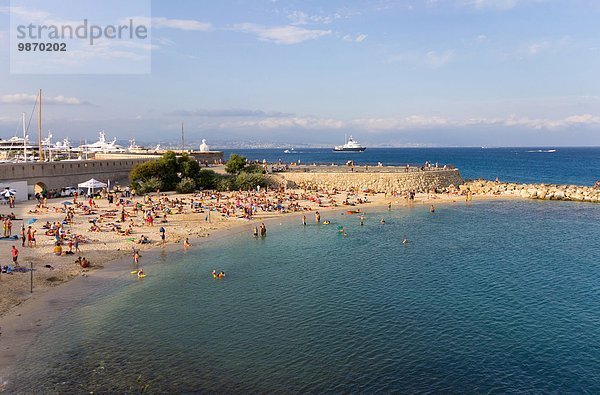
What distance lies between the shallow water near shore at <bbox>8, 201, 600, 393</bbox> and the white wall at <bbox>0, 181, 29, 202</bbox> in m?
24.3

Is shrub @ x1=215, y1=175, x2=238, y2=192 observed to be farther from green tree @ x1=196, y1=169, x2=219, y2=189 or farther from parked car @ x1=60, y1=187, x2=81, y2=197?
parked car @ x1=60, y1=187, x2=81, y2=197

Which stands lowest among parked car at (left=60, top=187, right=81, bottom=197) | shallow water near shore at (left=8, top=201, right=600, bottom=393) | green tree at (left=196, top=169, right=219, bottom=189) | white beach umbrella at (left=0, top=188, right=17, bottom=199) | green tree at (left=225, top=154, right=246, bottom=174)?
shallow water near shore at (left=8, top=201, right=600, bottom=393)

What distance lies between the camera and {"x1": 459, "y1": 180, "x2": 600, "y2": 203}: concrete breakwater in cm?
5802

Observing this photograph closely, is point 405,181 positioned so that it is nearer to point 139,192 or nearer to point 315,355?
point 139,192

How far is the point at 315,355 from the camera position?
16.3 meters

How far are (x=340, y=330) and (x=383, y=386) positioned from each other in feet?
14.0

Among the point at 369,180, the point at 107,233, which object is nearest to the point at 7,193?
the point at 107,233

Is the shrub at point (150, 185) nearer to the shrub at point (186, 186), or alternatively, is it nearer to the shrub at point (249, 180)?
the shrub at point (186, 186)

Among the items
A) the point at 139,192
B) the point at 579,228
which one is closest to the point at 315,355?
the point at 579,228

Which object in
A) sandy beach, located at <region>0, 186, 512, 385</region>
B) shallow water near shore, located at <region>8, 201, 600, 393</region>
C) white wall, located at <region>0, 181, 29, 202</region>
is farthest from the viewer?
white wall, located at <region>0, 181, 29, 202</region>

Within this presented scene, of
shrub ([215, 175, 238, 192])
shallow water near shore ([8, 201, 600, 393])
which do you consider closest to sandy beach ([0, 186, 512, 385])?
Result: shallow water near shore ([8, 201, 600, 393])

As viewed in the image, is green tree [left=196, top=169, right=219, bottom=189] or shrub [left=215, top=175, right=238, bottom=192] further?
shrub [left=215, top=175, right=238, bottom=192]

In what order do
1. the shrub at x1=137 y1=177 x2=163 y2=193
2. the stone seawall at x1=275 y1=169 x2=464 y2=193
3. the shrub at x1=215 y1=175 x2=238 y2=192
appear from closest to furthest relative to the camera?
1. the shrub at x1=137 y1=177 x2=163 y2=193
2. the shrub at x1=215 y1=175 x2=238 y2=192
3. the stone seawall at x1=275 y1=169 x2=464 y2=193

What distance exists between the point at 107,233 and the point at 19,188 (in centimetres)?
1737
